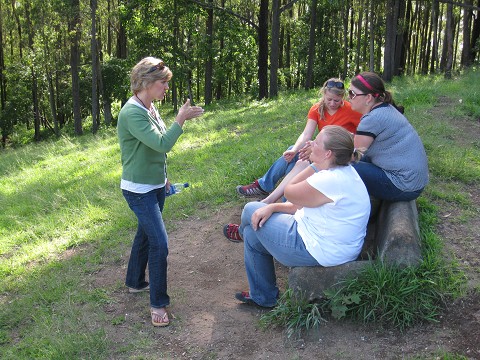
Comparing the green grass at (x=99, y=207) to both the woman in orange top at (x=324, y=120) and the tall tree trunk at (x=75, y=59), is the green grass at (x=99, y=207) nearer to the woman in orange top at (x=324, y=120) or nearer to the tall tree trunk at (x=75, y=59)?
A: the woman in orange top at (x=324, y=120)

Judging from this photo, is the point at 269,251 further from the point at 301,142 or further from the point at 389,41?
the point at 389,41

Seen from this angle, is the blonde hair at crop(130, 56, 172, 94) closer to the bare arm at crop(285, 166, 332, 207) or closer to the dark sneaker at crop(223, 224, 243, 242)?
the bare arm at crop(285, 166, 332, 207)

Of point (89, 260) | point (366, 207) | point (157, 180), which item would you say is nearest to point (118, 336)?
point (157, 180)

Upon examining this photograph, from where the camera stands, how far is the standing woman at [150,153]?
3.72 m

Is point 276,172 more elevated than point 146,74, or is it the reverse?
point 146,74

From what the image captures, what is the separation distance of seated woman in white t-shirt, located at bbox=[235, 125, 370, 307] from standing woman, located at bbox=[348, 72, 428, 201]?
711 millimetres

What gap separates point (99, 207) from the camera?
283 inches

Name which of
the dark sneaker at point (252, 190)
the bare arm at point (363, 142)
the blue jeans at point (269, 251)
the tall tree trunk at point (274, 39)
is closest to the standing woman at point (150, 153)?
the blue jeans at point (269, 251)

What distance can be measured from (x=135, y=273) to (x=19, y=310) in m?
1.15

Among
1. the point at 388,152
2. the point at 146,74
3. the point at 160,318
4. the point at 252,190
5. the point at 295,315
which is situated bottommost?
the point at 160,318

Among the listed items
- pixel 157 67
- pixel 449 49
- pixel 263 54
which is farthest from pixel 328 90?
pixel 263 54

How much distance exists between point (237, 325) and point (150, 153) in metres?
1.51

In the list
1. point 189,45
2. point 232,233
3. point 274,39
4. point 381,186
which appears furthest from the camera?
point 189,45

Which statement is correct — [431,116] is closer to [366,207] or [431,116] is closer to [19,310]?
[366,207]
